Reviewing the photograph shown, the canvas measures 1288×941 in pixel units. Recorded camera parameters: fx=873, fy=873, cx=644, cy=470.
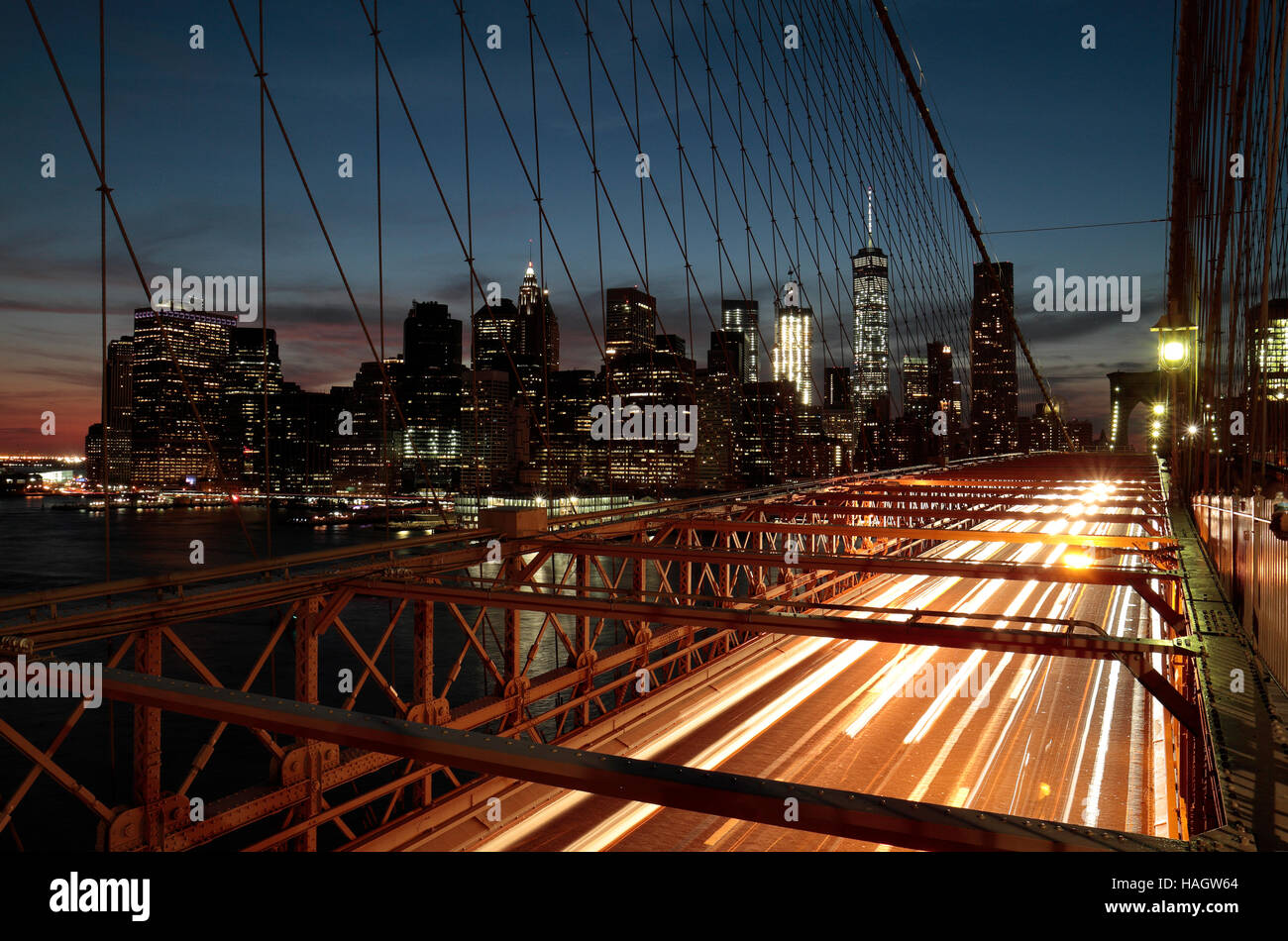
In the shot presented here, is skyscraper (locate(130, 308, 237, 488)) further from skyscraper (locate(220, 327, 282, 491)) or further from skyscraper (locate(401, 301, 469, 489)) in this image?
skyscraper (locate(401, 301, 469, 489))

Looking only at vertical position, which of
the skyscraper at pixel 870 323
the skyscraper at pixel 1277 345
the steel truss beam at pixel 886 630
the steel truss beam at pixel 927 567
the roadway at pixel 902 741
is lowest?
the roadway at pixel 902 741

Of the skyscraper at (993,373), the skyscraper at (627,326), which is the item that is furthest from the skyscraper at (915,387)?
the skyscraper at (627,326)

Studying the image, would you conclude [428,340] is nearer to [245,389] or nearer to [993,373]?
[245,389]

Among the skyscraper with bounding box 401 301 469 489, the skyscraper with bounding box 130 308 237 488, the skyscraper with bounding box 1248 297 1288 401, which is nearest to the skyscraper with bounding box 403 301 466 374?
the skyscraper with bounding box 401 301 469 489

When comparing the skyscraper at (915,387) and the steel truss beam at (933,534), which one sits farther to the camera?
the skyscraper at (915,387)

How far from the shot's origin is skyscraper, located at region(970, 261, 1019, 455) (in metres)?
74.9

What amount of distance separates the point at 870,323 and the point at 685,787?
61.9 m

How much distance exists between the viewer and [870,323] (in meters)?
61.5

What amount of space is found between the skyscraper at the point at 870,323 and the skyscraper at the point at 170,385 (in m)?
21.1

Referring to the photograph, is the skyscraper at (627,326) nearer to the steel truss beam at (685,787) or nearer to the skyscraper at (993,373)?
the steel truss beam at (685,787)

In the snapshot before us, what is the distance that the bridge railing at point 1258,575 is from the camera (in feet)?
17.7
